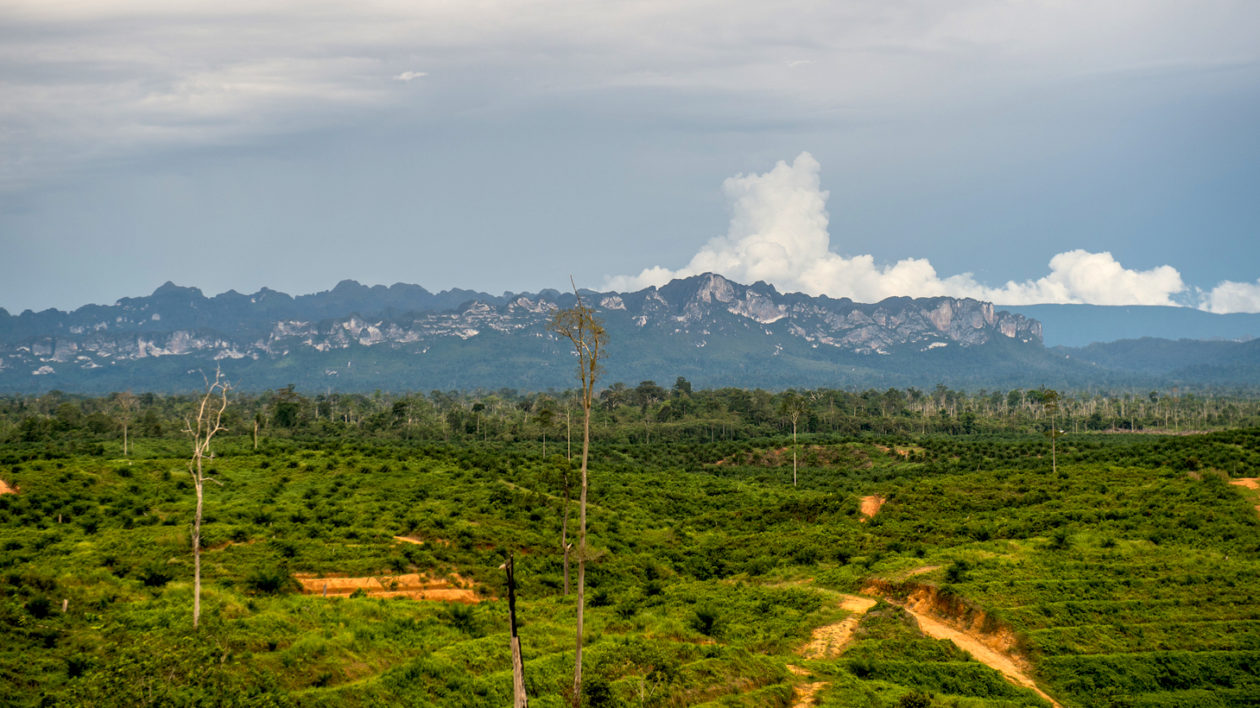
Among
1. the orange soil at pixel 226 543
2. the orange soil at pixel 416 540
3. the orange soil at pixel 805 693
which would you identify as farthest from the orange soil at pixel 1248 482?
the orange soil at pixel 226 543

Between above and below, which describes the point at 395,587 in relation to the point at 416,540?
below

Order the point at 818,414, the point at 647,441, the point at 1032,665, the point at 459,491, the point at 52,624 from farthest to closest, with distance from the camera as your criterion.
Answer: the point at 818,414 < the point at 647,441 < the point at 459,491 < the point at 1032,665 < the point at 52,624

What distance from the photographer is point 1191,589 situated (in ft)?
107

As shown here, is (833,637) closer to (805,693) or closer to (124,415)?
(805,693)

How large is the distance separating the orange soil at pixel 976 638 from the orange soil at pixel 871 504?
20.6 meters

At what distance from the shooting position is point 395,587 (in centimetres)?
3500

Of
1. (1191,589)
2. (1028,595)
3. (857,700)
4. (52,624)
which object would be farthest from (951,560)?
(52,624)

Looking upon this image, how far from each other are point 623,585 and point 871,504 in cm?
2459

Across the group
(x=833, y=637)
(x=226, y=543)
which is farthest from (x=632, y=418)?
(x=833, y=637)

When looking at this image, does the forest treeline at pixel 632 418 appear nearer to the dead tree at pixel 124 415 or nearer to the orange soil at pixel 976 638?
the dead tree at pixel 124 415

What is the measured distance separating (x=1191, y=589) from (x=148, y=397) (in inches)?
7879

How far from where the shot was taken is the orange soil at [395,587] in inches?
1345

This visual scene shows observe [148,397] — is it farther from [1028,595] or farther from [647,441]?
[1028,595]

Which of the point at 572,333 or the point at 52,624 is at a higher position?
the point at 572,333
